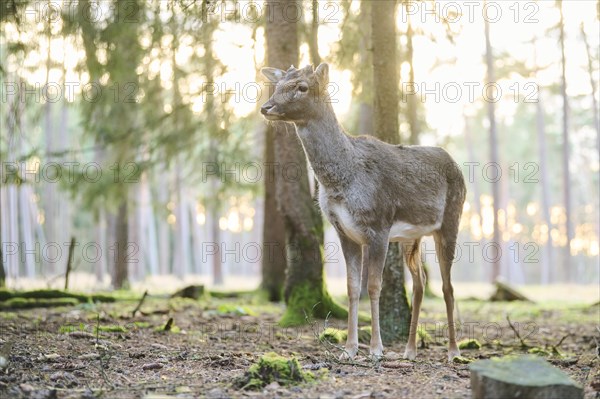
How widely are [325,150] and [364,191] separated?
2.06ft

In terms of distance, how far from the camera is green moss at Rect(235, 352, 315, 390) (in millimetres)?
4793

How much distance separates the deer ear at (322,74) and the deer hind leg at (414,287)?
2349mm

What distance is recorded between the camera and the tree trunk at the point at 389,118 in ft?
26.3

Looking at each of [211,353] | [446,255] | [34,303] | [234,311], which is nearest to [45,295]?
[34,303]

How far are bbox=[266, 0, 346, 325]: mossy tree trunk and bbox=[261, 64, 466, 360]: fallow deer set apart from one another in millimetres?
2613

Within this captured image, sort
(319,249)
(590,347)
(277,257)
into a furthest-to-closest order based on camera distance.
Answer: (277,257) → (319,249) → (590,347)

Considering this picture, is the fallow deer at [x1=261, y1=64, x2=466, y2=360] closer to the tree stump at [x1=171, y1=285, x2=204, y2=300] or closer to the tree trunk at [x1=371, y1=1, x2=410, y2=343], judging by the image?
the tree trunk at [x1=371, y1=1, x2=410, y2=343]

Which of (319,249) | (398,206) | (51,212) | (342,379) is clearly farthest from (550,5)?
(51,212)

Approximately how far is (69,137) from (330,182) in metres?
47.1

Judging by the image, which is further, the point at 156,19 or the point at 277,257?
the point at 277,257

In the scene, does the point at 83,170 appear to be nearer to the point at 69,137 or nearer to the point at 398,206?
the point at 398,206

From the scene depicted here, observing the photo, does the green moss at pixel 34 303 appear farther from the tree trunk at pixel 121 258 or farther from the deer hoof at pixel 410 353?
the tree trunk at pixel 121 258

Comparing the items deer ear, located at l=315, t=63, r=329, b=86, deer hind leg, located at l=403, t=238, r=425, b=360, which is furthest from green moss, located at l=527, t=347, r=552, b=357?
deer ear, located at l=315, t=63, r=329, b=86

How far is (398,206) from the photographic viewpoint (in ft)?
22.4
